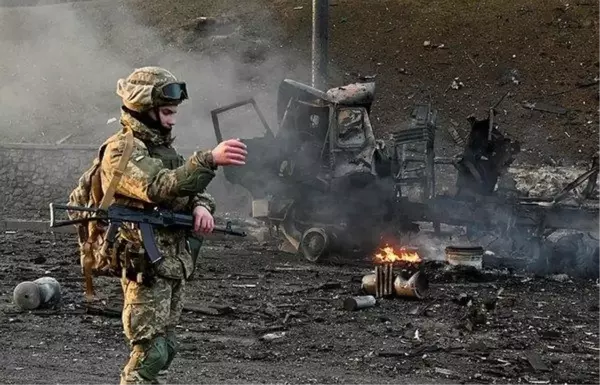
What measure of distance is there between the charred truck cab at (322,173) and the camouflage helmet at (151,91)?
6871mm

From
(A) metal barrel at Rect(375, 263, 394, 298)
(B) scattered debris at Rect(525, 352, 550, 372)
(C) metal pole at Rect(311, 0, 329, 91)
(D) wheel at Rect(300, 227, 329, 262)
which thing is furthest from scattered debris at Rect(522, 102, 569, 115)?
(B) scattered debris at Rect(525, 352, 550, 372)

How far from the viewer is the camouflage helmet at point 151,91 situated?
14.8 ft

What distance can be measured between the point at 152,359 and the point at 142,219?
0.78 metres

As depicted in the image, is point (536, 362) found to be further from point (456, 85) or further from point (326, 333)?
point (456, 85)

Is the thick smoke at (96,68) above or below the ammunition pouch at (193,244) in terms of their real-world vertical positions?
above

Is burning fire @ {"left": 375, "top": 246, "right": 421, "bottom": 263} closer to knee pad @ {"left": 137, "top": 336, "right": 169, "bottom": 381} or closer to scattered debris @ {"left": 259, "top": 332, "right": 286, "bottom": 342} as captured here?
scattered debris @ {"left": 259, "top": 332, "right": 286, "bottom": 342}

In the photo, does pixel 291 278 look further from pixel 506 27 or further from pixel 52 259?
pixel 506 27

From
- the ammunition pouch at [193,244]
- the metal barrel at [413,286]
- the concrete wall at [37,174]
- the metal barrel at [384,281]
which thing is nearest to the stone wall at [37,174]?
the concrete wall at [37,174]

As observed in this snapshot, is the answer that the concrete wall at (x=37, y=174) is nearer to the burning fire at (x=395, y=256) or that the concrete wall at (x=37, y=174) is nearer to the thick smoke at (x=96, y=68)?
the thick smoke at (x=96, y=68)

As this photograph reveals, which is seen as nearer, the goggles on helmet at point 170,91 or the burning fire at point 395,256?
the goggles on helmet at point 170,91

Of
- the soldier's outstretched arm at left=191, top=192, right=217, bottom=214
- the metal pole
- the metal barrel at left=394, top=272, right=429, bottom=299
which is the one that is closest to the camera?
the soldier's outstretched arm at left=191, top=192, right=217, bottom=214

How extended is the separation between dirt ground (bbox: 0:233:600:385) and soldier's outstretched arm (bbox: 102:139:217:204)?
7.14ft

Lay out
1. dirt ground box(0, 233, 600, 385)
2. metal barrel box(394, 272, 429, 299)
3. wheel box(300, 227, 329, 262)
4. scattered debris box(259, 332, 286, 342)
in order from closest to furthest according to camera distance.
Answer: dirt ground box(0, 233, 600, 385)
scattered debris box(259, 332, 286, 342)
metal barrel box(394, 272, 429, 299)
wheel box(300, 227, 329, 262)

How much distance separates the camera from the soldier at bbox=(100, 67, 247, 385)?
173 inches
